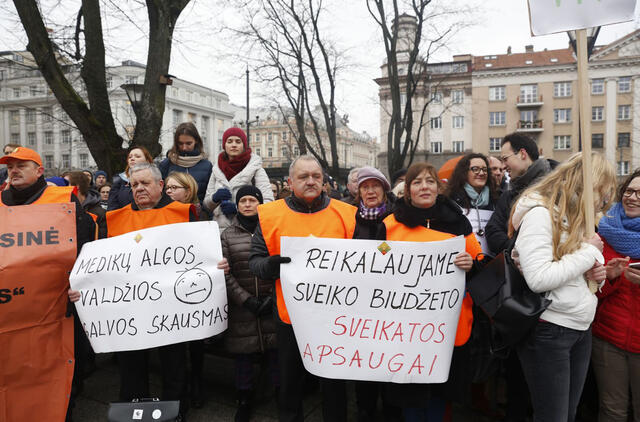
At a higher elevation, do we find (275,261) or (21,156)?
(21,156)

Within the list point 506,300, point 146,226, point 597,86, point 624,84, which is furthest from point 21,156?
point 624,84

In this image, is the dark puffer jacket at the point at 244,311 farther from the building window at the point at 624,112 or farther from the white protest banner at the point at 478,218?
the building window at the point at 624,112

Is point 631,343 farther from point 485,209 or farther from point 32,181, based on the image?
point 32,181

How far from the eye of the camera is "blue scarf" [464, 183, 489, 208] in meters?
3.81

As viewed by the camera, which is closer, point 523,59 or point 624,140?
point 624,140

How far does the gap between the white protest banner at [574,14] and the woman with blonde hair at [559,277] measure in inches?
30.8

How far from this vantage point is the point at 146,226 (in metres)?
3.36

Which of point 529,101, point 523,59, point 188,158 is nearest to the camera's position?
point 188,158

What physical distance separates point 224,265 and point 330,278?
92 cm

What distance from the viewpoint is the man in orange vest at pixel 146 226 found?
3.24m

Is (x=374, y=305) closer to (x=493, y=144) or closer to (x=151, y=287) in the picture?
(x=151, y=287)

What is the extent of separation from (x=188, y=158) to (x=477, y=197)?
9.75 ft

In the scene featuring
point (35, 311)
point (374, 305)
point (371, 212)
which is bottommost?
point (35, 311)

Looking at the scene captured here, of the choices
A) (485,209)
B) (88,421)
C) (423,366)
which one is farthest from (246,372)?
(485,209)
